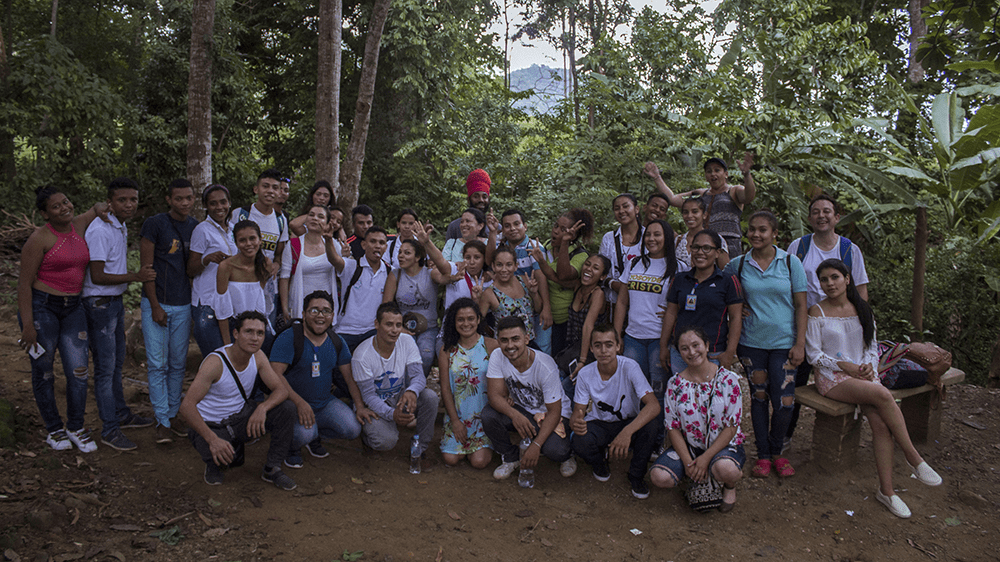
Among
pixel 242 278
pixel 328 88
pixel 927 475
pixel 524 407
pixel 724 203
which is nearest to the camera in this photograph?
pixel 927 475

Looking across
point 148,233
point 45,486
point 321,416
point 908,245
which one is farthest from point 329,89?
point 908,245

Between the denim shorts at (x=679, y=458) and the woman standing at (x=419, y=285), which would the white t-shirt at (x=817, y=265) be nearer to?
the denim shorts at (x=679, y=458)

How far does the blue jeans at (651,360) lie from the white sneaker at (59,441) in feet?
13.3

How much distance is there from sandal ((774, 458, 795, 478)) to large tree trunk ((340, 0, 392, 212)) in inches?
231

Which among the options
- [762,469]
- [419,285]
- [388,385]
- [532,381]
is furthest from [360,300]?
[762,469]

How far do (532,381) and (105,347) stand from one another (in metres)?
3.08

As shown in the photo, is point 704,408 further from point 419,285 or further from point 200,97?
point 200,97

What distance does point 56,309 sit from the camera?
13.4 feet

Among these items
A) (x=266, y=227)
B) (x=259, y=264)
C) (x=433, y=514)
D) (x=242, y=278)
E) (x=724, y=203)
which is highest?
(x=724, y=203)

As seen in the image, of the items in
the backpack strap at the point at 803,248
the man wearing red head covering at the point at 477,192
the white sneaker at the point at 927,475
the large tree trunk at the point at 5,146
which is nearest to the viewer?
the white sneaker at the point at 927,475

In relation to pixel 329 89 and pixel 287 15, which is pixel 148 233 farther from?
pixel 287 15

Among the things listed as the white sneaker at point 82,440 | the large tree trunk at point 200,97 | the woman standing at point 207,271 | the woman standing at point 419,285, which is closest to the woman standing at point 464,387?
the woman standing at point 419,285

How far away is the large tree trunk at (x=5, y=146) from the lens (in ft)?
29.7

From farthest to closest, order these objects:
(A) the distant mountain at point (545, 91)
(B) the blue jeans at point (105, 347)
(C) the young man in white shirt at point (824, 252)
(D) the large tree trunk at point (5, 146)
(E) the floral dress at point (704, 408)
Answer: (A) the distant mountain at point (545, 91)
(D) the large tree trunk at point (5, 146)
(C) the young man in white shirt at point (824, 252)
(B) the blue jeans at point (105, 347)
(E) the floral dress at point (704, 408)
